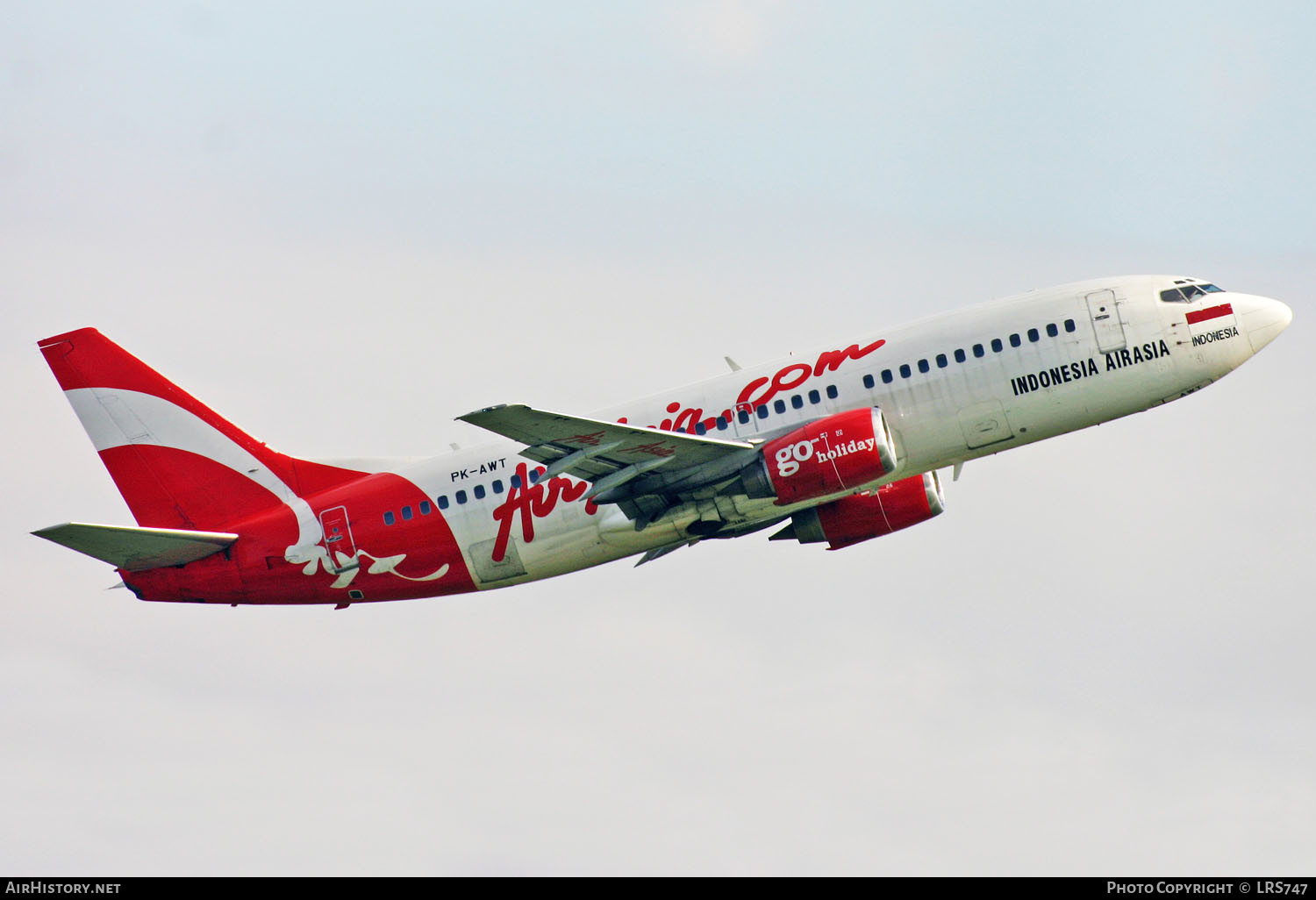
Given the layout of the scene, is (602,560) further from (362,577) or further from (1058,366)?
(1058,366)

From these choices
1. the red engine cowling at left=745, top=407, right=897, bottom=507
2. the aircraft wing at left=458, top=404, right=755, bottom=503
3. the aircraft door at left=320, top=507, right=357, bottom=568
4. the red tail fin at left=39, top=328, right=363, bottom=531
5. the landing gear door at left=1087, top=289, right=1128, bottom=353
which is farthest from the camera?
the red tail fin at left=39, top=328, right=363, bottom=531

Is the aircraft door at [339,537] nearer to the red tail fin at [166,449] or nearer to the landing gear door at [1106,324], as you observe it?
the red tail fin at [166,449]

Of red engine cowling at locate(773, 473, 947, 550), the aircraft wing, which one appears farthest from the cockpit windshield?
the aircraft wing

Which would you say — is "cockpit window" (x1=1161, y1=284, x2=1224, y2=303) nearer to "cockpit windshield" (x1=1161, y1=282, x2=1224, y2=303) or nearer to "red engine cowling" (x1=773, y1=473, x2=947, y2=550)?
"cockpit windshield" (x1=1161, y1=282, x2=1224, y2=303)

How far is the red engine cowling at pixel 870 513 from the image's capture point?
51.6 m

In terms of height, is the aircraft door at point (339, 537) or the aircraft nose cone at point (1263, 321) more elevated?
the aircraft door at point (339, 537)

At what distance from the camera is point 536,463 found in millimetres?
49125

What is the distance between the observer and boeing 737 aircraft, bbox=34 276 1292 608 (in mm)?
46312

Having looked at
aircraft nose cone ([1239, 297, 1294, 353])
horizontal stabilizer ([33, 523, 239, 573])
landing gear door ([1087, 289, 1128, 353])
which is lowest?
aircraft nose cone ([1239, 297, 1294, 353])

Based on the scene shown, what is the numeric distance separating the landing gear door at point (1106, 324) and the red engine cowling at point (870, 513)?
7847mm

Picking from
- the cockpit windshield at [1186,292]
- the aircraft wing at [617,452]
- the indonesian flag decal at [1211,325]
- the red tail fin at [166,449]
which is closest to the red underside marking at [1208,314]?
the indonesian flag decal at [1211,325]

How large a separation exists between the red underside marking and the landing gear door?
214 cm

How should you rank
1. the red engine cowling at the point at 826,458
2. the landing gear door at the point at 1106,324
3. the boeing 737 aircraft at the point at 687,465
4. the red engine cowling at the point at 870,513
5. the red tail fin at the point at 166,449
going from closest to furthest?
the red engine cowling at the point at 826,458 → the boeing 737 aircraft at the point at 687,465 → the landing gear door at the point at 1106,324 → the red engine cowling at the point at 870,513 → the red tail fin at the point at 166,449

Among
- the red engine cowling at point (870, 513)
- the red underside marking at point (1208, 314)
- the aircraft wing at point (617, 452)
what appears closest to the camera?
the aircraft wing at point (617, 452)
